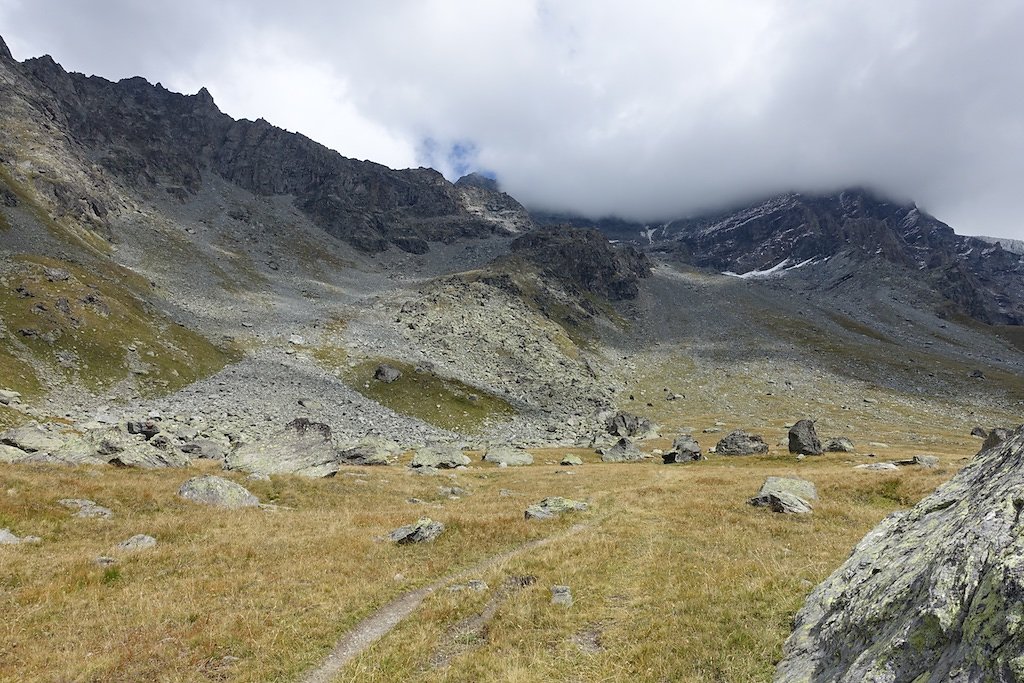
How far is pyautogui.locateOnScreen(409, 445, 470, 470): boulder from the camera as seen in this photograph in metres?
50.3

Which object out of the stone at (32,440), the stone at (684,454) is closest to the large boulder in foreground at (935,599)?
the stone at (32,440)

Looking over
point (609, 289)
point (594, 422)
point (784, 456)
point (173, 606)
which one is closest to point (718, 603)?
point (173, 606)

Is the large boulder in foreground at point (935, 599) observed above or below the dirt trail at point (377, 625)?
above

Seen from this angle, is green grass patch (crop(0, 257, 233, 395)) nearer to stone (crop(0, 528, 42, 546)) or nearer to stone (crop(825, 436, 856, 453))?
stone (crop(0, 528, 42, 546))

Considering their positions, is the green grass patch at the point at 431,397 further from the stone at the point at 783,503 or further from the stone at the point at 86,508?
the stone at the point at 783,503

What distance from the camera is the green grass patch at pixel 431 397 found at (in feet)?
275

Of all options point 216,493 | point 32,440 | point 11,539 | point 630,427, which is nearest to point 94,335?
point 32,440

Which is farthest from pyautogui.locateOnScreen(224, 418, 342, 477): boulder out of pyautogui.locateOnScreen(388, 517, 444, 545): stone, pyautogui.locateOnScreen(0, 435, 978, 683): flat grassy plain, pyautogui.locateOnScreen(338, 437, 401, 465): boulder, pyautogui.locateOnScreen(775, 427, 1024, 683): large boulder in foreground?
pyautogui.locateOnScreen(775, 427, 1024, 683): large boulder in foreground

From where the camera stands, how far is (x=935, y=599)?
256 inches

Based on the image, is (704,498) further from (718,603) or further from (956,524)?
(956,524)

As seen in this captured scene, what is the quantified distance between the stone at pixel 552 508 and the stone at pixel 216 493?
15.5 m

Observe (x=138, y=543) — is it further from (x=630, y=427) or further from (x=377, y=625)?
(x=630, y=427)

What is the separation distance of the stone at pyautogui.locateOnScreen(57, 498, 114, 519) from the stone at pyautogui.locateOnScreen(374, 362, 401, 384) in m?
66.2

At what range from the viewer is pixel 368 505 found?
3109 centimetres
